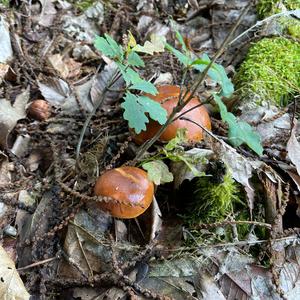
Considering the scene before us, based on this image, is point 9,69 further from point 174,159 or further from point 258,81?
point 258,81

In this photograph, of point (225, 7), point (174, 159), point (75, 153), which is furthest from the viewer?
point (225, 7)

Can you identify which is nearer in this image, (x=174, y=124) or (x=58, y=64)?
(x=174, y=124)

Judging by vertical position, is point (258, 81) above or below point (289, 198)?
above

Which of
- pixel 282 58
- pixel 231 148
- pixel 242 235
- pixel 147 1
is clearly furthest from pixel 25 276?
pixel 147 1

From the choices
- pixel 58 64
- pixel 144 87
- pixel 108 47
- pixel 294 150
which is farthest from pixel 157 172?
pixel 58 64

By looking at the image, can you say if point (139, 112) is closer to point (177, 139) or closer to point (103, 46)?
point (177, 139)
